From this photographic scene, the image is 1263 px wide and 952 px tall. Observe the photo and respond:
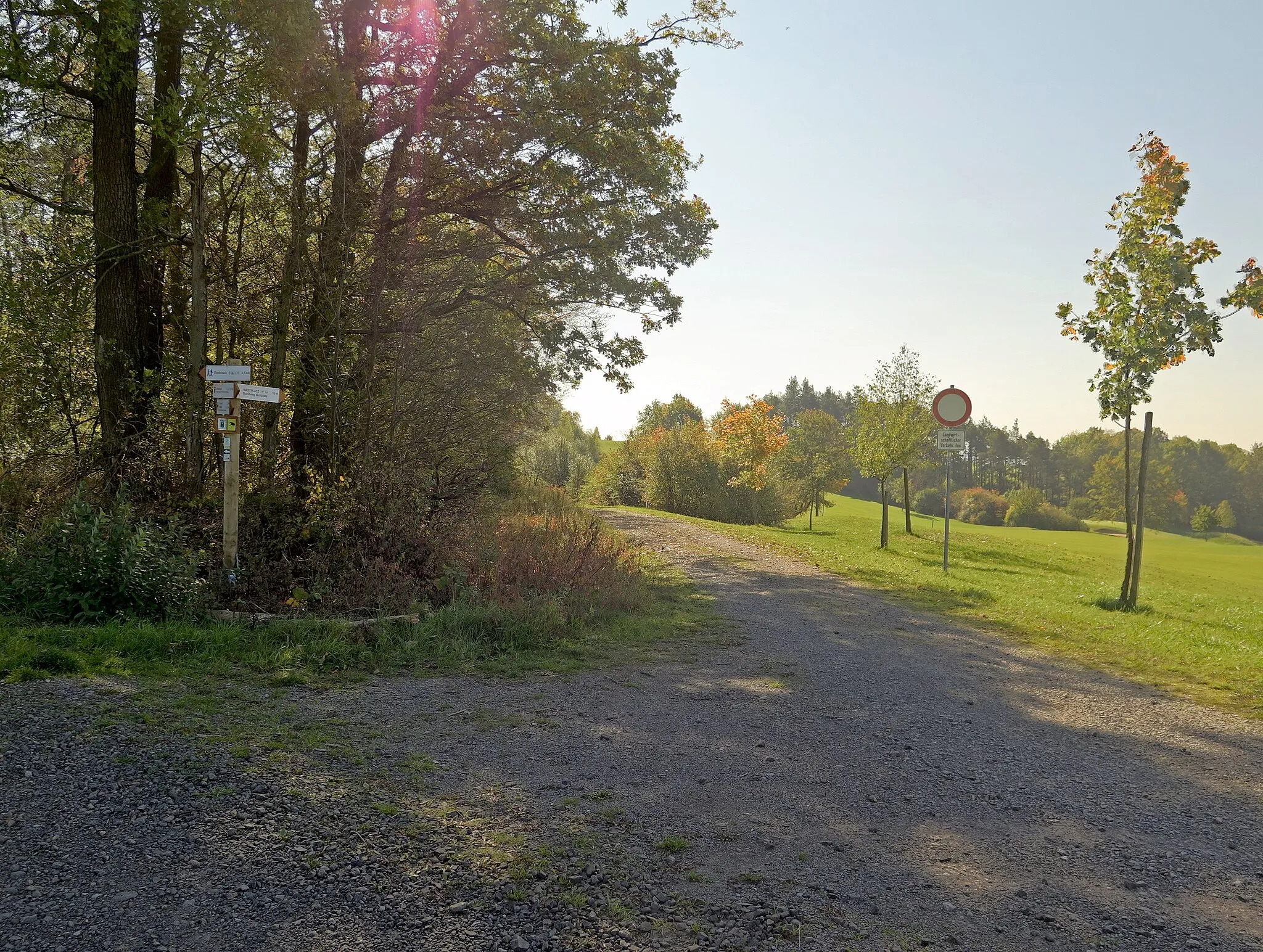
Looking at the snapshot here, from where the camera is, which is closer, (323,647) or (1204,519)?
(323,647)

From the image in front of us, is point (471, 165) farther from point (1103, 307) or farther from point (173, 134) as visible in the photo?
point (1103, 307)

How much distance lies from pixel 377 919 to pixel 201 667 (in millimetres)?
4042

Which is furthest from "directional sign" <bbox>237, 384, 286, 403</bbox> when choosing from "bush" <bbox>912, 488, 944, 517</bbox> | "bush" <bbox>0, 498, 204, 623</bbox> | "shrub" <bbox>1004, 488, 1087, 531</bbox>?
"bush" <bbox>912, 488, 944, 517</bbox>

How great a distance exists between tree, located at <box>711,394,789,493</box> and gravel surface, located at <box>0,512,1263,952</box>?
26.6 meters

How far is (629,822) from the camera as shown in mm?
3877

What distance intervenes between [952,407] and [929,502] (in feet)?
259

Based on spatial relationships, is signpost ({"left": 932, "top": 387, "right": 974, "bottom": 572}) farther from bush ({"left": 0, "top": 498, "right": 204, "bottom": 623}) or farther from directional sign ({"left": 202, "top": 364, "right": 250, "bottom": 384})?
bush ({"left": 0, "top": 498, "right": 204, "bottom": 623})

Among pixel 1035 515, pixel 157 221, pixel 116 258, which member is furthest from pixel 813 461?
pixel 1035 515

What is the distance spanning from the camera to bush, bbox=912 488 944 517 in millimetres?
89125

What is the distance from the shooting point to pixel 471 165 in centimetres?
1195

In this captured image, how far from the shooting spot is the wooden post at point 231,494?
813 centimetres

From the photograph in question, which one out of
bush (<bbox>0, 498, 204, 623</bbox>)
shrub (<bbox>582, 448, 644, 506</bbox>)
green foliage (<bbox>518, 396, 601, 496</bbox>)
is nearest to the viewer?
bush (<bbox>0, 498, 204, 623</bbox>)

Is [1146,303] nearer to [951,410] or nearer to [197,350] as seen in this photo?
[951,410]

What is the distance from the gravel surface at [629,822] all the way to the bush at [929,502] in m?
87.8
